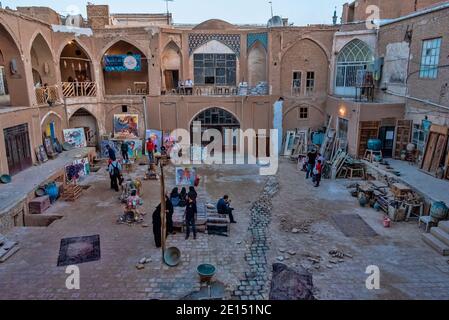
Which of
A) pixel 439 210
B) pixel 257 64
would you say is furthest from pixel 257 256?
pixel 257 64

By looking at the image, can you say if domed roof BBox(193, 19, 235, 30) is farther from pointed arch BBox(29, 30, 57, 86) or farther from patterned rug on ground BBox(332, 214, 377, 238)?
patterned rug on ground BBox(332, 214, 377, 238)

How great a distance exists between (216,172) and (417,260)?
421 inches

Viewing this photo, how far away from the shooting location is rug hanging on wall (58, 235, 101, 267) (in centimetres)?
928

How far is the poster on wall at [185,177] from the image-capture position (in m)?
15.6

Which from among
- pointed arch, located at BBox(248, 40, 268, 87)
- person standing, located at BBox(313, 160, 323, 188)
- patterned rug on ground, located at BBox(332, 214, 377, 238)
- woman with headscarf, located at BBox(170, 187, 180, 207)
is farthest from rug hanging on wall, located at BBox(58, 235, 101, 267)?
pointed arch, located at BBox(248, 40, 268, 87)

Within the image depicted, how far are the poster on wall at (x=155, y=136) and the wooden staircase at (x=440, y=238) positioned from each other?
16.0 m

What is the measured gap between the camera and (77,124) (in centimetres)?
2303

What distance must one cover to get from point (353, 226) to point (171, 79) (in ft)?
54.2

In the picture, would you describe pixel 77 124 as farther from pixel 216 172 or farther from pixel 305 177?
pixel 305 177

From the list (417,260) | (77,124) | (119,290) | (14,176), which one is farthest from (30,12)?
(417,260)

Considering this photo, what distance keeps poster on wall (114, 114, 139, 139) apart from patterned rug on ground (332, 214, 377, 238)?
14.5 meters

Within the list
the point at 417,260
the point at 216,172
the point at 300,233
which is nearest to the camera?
the point at 417,260

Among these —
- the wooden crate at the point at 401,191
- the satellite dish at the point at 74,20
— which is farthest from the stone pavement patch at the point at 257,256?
the satellite dish at the point at 74,20

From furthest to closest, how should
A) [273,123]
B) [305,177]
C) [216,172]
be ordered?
1. [273,123]
2. [216,172]
3. [305,177]
